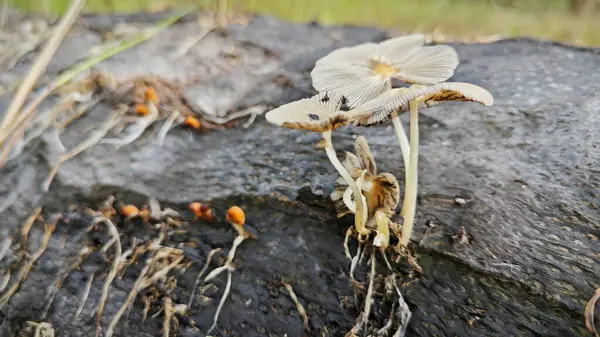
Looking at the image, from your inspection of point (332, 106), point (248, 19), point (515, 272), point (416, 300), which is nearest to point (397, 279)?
point (416, 300)

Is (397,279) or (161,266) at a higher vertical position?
(397,279)

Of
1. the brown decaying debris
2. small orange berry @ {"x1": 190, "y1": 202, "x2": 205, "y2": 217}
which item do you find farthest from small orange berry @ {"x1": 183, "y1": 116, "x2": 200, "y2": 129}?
the brown decaying debris

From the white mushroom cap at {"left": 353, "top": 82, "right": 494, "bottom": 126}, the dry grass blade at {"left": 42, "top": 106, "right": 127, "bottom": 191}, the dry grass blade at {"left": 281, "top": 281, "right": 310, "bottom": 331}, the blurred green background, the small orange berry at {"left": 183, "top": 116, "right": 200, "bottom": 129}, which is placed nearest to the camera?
the white mushroom cap at {"left": 353, "top": 82, "right": 494, "bottom": 126}

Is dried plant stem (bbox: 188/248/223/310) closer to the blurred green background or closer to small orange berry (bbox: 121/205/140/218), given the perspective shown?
small orange berry (bbox: 121/205/140/218)

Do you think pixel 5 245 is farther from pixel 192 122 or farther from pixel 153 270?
pixel 192 122

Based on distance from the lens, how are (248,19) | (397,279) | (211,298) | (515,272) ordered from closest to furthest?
1. (515,272)
2. (397,279)
3. (211,298)
4. (248,19)

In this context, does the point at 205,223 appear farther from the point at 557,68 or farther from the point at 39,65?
the point at 557,68

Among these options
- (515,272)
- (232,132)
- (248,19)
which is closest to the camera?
(515,272)
